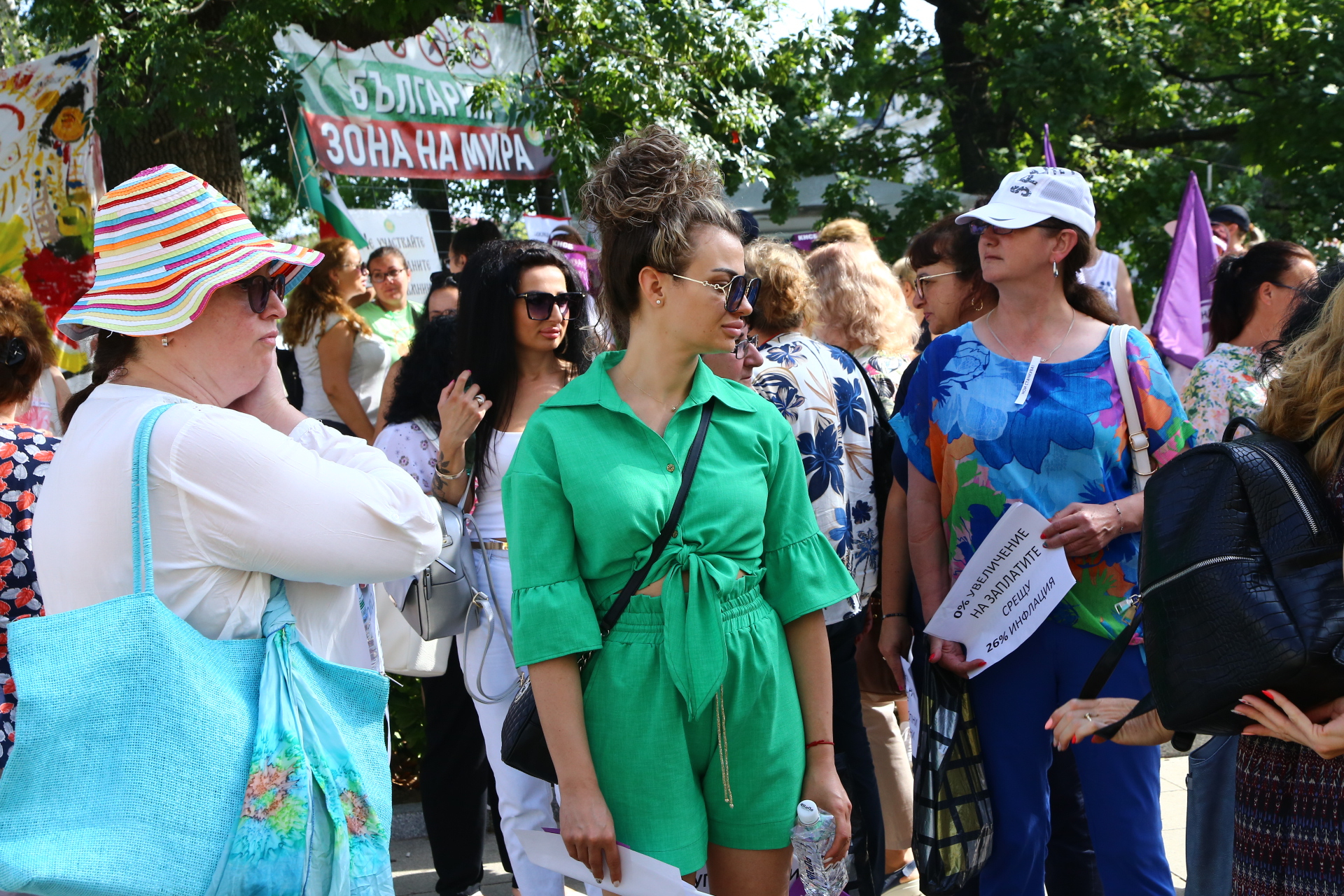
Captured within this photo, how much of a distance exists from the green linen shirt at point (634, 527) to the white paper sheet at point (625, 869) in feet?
0.92

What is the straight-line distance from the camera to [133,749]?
1726 millimetres

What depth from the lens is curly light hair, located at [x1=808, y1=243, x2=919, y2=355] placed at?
3.96m

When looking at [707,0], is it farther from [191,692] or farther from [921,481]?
[191,692]

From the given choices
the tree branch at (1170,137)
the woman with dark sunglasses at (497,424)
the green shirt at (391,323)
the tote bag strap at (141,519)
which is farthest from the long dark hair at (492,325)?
the tree branch at (1170,137)

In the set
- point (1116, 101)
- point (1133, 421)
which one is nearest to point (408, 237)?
point (1133, 421)

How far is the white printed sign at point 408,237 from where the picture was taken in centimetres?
699

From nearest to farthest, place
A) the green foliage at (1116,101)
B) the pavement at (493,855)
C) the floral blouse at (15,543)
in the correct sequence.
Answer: the floral blouse at (15,543)
the pavement at (493,855)
the green foliage at (1116,101)

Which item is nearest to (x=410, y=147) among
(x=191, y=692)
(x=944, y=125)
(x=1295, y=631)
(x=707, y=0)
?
(x=707, y=0)

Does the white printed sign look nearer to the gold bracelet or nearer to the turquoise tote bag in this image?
the gold bracelet

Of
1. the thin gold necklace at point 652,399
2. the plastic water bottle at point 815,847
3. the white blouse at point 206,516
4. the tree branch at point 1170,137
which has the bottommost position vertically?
the plastic water bottle at point 815,847

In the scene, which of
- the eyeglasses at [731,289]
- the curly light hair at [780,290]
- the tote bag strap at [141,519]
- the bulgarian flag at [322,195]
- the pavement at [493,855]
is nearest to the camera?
the tote bag strap at [141,519]

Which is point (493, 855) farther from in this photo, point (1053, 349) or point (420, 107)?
point (420, 107)

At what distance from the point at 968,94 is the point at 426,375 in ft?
34.5

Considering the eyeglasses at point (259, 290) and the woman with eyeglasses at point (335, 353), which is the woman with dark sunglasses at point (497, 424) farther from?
the woman with eyeglasses at point (335, 353)
